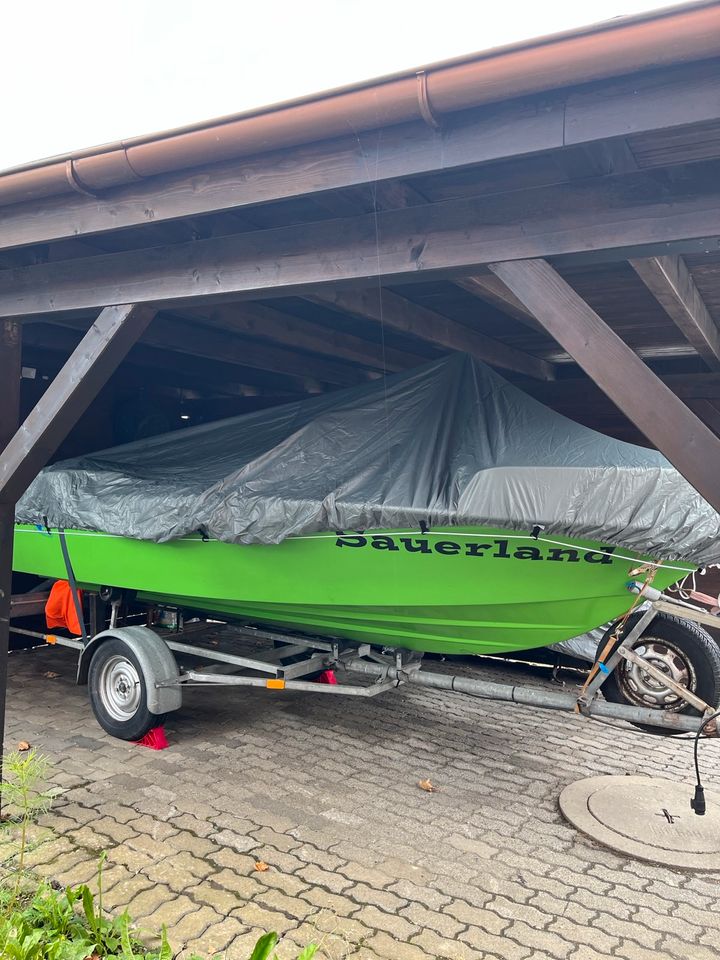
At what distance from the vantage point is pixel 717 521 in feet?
12.1

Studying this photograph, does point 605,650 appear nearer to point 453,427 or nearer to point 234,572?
point 453,427

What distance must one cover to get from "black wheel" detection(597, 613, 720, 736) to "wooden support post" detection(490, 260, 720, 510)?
7.26 ft

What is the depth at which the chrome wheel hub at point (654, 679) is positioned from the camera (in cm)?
430

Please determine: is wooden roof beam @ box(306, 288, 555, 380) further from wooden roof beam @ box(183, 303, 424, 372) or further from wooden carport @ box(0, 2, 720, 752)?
wooden roof beam @ box(183, 303, 424, 372)

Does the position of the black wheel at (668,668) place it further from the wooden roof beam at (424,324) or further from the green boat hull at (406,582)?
the wooden roof beam at (424,324)

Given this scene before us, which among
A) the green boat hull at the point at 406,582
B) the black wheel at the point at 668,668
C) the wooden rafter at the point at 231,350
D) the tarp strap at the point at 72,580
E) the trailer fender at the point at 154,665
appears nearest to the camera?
the green boat hull at the point at 406,582

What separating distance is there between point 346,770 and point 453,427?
231cm

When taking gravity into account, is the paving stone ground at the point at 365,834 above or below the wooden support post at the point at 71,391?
below

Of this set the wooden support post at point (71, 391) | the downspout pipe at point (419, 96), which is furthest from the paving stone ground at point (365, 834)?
the downspout pipe at point (419, 96)

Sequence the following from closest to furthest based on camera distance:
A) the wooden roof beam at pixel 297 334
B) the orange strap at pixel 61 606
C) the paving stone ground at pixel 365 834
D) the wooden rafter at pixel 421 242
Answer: the wooden rafter at pixel 421 242 < the paving stone ground at pixel 365 834 < the wooden roof beam at pixel 297 334 < the orange strap at pixel 61 606

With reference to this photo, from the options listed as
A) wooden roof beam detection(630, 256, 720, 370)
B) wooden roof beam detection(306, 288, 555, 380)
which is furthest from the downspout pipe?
wooden roof beam detection(630, 256, 720, 370)

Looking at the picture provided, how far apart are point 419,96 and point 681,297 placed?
7.50ft

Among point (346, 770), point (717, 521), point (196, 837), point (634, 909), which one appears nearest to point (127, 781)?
point (196, 837)

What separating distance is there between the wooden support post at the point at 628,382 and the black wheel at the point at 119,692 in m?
3.58
